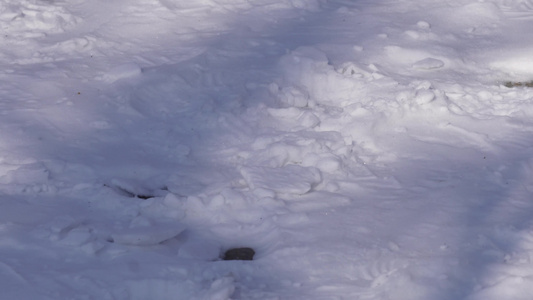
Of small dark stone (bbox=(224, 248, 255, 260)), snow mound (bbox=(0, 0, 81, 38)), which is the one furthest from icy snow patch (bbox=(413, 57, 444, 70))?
snow mound (bbox=(0, 0, 81, 38))

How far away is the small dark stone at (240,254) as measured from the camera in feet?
11.6

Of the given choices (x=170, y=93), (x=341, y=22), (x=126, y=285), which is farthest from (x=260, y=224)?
(x=341, y=22)

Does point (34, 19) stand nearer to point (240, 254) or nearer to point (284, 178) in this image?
point (284, 178)

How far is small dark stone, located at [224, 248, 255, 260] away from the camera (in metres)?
3.54

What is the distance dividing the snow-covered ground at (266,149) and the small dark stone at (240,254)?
38mm

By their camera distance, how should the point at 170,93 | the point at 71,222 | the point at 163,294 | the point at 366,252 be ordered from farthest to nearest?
the point at 170,93 → the point at 71,222 → the point at 366,252 → the point at 163,294

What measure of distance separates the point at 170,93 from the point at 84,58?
87 cm

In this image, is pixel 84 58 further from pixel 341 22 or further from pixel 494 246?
pixel 494 246

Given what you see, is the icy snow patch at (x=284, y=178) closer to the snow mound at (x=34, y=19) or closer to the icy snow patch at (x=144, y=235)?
the icy snow patch at (x=144, y=235)

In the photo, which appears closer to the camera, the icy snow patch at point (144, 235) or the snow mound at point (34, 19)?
the icy snow patch at point (144, 235)

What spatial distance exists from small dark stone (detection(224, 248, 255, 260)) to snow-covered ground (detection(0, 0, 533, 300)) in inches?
1.5

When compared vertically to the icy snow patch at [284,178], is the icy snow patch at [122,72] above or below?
above

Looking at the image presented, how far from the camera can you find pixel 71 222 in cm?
367

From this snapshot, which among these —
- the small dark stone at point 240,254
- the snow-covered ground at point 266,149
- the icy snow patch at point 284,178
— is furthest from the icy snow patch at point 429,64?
the small dark stone at point 240,254
